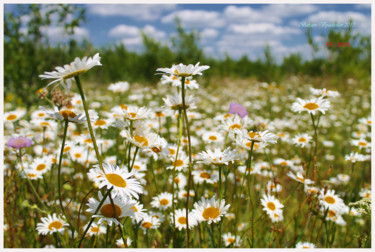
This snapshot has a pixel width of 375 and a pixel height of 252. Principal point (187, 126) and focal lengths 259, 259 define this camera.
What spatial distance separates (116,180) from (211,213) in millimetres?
423

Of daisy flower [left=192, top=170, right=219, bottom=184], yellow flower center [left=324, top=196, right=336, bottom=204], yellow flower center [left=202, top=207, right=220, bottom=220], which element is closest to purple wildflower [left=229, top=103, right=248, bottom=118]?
daisy flower [left=192, top=170, right=219, bottom=184]

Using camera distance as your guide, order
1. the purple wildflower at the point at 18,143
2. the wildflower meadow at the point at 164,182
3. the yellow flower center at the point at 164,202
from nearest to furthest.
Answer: the wildflower meadow at the point at 164,182 → the purple wildflower at the point at 18,143 → the yellow flower center at the point at 164,202

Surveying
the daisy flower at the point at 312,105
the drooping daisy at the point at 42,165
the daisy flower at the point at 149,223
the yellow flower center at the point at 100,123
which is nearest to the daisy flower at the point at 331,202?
the daisy flower at the point at 312,105

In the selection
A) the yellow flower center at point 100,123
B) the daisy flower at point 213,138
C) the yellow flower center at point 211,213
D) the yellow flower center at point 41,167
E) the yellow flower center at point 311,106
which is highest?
the yellow flower center at point 311,106

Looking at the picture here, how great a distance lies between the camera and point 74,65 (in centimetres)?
58

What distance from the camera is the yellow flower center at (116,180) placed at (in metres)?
0.60

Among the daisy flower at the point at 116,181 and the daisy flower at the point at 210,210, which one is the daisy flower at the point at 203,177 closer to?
the daisy flower at the point at 210,210

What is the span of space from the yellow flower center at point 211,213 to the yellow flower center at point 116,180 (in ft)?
1.29

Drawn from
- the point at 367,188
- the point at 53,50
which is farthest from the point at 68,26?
the point at 367,188

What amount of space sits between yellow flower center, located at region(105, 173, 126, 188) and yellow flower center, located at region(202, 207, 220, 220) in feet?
1.29

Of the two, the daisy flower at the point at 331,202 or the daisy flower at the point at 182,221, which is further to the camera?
the daisy flower at the point at 331,202

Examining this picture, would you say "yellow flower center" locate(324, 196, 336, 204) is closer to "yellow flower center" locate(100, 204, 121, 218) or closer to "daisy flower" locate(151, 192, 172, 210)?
"daisy flower" locate(151, 192, 172, 210)

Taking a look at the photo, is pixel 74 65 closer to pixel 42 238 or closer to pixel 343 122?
pixel 42 238

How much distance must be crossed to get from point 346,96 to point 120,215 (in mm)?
6254
